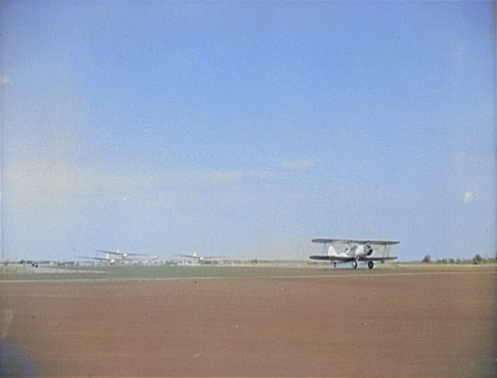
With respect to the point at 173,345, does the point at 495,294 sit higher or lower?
higher

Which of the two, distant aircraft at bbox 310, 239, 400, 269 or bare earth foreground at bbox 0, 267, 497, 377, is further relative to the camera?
distant aircraft at bbox 310, 239, 400, 269

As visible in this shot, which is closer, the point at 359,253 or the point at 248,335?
the point at 248,335

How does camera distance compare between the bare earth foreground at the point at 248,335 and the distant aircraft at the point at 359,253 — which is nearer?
the bare earth foreground at the point at 248,335

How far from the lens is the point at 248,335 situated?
6.87m

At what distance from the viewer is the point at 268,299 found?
1030 cm

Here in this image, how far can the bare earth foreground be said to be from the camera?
5.57 m

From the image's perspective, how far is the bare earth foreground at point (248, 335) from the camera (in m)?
5.57

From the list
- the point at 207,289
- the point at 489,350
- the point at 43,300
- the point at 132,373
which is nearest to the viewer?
the point at 132,373

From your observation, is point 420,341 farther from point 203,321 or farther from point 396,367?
point 203,321

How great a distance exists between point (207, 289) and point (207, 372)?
23.5 feet

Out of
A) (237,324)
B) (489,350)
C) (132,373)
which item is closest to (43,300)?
→ (237,324)

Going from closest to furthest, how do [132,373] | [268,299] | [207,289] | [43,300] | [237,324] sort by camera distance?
1. [132,373]
2. [237,324]
3. [43,300]
4. [268,299]
5. [207,289]

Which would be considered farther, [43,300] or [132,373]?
[43,300]

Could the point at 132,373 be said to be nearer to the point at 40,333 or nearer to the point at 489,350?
the point at 40,333
